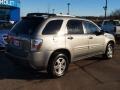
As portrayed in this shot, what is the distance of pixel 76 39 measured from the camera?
907 centimetres

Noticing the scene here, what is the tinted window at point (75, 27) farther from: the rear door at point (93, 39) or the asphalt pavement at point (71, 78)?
the asphalt pavement at point (71, 78)

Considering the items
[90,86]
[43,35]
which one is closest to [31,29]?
[43,35]

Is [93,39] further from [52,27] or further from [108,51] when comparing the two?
[52,27]

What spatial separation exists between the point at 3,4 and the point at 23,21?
82.8 ft

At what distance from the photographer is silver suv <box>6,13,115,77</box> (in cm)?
791

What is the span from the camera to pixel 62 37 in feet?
27.9

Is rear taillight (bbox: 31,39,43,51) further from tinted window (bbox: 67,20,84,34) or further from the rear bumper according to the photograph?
tinted window (bbox: 67,20,84,34)

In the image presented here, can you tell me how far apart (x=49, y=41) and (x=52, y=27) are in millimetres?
500

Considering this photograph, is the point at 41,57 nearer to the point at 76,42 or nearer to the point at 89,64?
the point at 76,42

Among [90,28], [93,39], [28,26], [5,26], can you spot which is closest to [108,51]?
[93,39]

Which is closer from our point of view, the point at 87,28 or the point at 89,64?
the point at 87,28

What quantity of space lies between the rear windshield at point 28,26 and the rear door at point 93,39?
197 cm

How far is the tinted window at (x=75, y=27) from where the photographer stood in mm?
8923

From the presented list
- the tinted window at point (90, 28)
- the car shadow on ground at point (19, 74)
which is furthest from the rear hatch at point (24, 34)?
the tinted window at point (90, 28)
